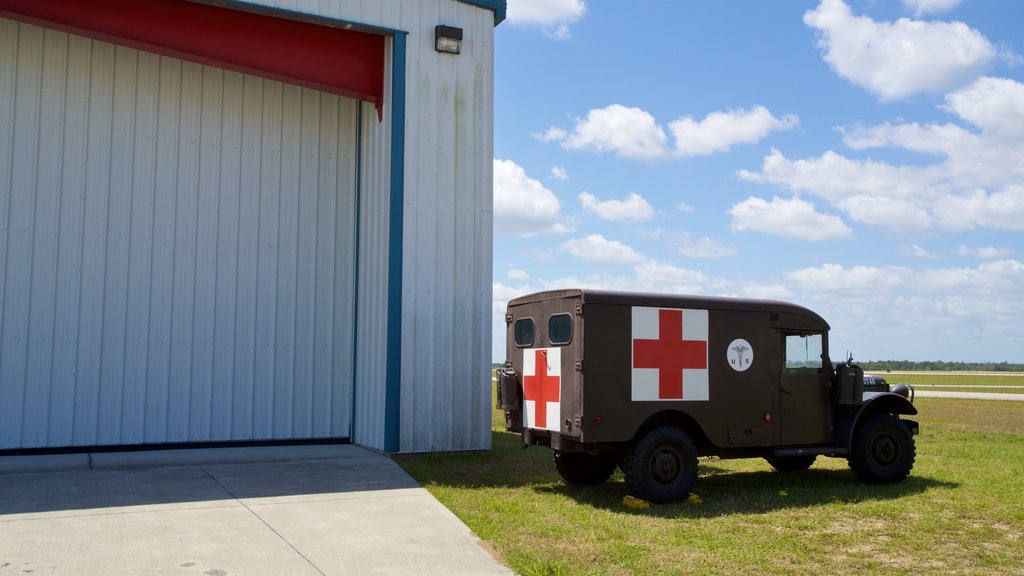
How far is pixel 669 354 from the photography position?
9.18m

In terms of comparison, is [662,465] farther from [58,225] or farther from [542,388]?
[58,225]

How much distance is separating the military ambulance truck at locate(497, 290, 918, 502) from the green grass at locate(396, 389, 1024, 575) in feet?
1.54

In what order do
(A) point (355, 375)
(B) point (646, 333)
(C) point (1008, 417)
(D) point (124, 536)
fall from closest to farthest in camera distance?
1. (D) point (124, 536)
2. (B) point (646, 333)
3. (A) point (355, 375)
4. (C) point (1008, 417)

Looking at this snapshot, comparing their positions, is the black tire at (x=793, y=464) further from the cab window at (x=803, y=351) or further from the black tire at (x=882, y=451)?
the cab window at (x=803, y=351)

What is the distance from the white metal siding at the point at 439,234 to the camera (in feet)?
40.5

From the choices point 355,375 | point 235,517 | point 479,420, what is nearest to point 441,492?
point 235,517

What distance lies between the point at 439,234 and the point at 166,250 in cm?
417

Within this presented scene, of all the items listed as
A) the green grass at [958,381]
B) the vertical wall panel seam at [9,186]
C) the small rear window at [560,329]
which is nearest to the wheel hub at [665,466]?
the small rear window at [560,329]

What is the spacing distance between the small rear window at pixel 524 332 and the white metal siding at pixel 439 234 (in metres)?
2.56

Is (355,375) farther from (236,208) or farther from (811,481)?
(811,481)

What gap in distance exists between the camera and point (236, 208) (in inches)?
520

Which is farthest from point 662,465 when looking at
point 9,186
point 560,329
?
point 9,186

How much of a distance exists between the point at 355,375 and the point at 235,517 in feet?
18.4

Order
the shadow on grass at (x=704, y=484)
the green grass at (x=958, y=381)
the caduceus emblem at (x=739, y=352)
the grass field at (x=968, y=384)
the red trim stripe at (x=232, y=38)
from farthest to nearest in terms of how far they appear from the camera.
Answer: the green grass at (x=958, y=381) → the grass field at (x=968, y=384) → the red trim stripe at (x=232, y=38) → the caduceus emblem at (x=739, y=352) → the shadow on grass at (x=704, y=484)
